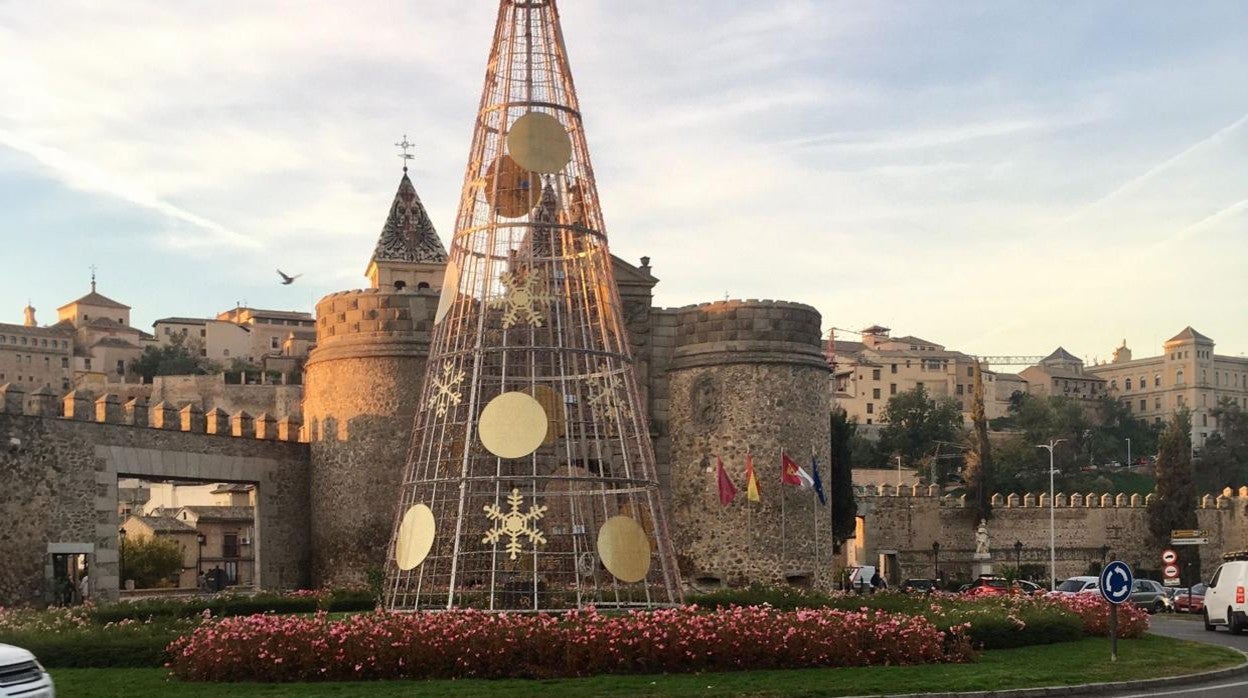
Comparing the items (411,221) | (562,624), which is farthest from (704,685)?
(411,221)

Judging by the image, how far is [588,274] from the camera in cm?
2273

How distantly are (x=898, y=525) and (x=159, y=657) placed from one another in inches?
1885

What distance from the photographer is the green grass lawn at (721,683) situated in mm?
15883

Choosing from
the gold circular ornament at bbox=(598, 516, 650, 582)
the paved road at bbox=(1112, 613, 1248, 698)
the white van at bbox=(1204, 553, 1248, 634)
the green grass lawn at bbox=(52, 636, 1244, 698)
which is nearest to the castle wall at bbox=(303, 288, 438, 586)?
the gold circular ornament at bbox=(598, 516, 650, 582)

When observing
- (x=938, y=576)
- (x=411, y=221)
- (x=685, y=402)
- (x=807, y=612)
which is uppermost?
(x=411, y=221)

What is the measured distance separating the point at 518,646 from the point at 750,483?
1723cm

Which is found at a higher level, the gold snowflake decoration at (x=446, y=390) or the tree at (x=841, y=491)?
the gold snowflake decoration at (x=446, y=390)

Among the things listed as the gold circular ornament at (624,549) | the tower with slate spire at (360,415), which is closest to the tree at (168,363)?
the tower with slate spire at (360,415)

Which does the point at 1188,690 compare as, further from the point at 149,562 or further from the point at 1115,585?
the point at 149,562

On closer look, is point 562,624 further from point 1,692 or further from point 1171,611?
point 1171,611

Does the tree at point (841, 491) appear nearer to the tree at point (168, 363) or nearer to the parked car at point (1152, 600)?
the parked car at point (1152, 600)

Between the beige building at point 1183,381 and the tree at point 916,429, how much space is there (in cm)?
5295

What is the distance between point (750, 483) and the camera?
3412cm

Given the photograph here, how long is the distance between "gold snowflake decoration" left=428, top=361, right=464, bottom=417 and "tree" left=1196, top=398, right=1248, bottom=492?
307ft
